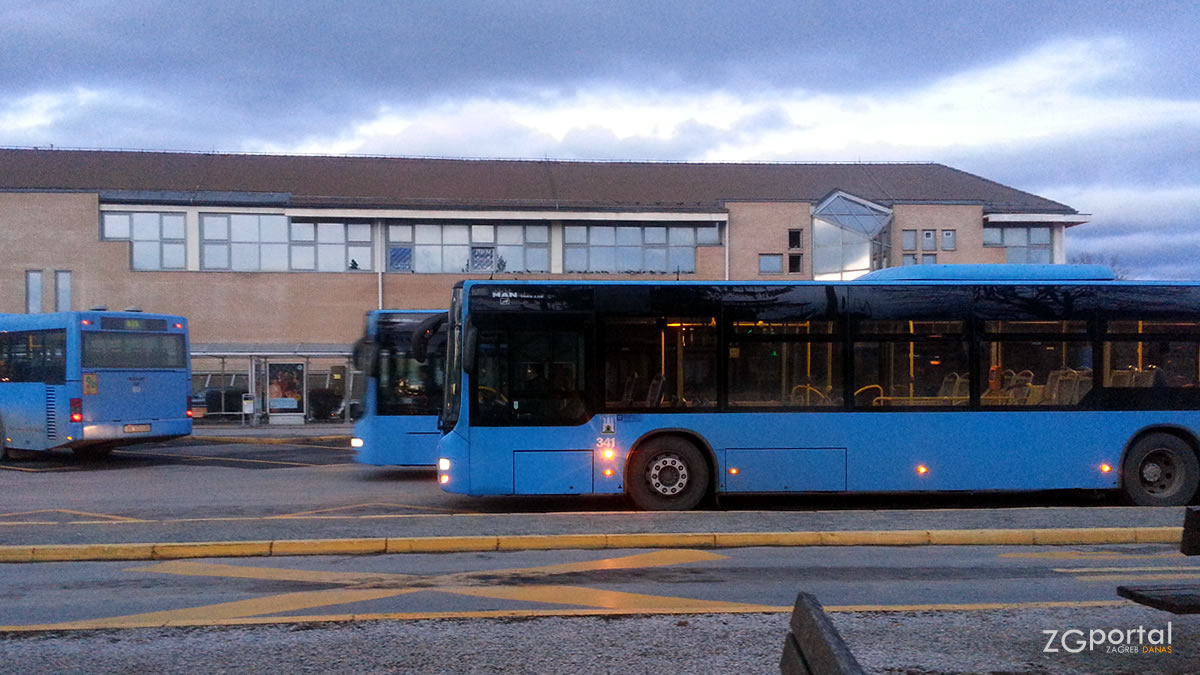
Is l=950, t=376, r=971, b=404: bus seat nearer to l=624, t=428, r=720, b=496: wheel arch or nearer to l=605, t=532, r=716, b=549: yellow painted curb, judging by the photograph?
l=624, t=428, r=720, b=496: wheel arch

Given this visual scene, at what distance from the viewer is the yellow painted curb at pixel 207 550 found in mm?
9500

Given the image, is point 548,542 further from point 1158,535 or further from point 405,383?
point 405,383

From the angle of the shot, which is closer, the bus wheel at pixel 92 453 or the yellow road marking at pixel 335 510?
A: the yellow road marking at pixel 335 510

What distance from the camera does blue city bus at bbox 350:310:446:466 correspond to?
16656 mm

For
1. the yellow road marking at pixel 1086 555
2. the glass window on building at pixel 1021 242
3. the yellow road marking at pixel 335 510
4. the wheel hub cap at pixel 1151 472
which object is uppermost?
the glass window on building at pixel 1021 242

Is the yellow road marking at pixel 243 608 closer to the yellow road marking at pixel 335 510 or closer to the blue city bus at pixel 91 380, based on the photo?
the yellow road marking at pixel 335 510

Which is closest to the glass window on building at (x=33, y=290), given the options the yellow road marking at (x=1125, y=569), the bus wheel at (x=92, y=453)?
the bus wheel at (x=92, y=453)

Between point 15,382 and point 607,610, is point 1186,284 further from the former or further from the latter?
point 15,382

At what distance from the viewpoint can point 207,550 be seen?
31.3ft

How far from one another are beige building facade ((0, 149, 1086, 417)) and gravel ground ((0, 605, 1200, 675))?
3081 cm

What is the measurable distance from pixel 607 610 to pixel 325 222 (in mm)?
34586

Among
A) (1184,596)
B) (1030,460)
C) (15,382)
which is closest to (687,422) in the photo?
(1030,460)
